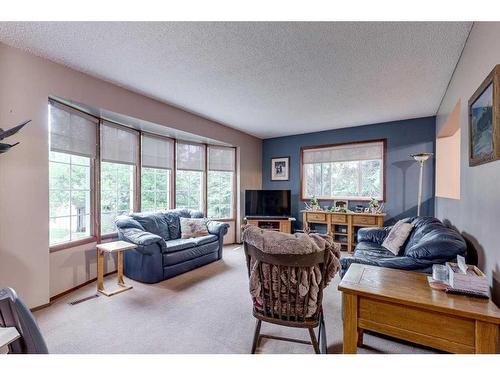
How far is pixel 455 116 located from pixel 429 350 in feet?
8.64

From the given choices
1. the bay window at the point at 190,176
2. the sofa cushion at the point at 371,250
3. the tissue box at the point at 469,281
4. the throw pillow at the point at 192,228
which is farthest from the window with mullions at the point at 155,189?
the tissue box at the point at 469,281

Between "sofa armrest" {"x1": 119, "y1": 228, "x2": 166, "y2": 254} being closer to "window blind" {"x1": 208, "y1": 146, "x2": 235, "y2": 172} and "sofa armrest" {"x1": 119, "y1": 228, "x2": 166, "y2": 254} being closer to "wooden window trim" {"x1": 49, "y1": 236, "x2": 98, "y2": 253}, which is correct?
"wooden window trim" {"x1": 49, "y1": 236, "x2": 98, "y2": 253}

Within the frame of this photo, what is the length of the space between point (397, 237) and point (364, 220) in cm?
158

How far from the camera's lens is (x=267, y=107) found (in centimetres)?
394

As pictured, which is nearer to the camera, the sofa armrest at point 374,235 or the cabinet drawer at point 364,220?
the sofa armrest at point 374,235

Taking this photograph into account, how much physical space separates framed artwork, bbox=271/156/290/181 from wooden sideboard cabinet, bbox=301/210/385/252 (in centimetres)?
114

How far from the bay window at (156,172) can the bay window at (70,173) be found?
3.08 ft

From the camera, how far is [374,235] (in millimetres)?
3646

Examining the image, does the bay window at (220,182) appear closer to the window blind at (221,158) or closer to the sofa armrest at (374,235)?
the window blind at (221,158)

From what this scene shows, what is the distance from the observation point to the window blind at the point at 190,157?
16.0 feet

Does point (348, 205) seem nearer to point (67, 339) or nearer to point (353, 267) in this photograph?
point (353, 267)
